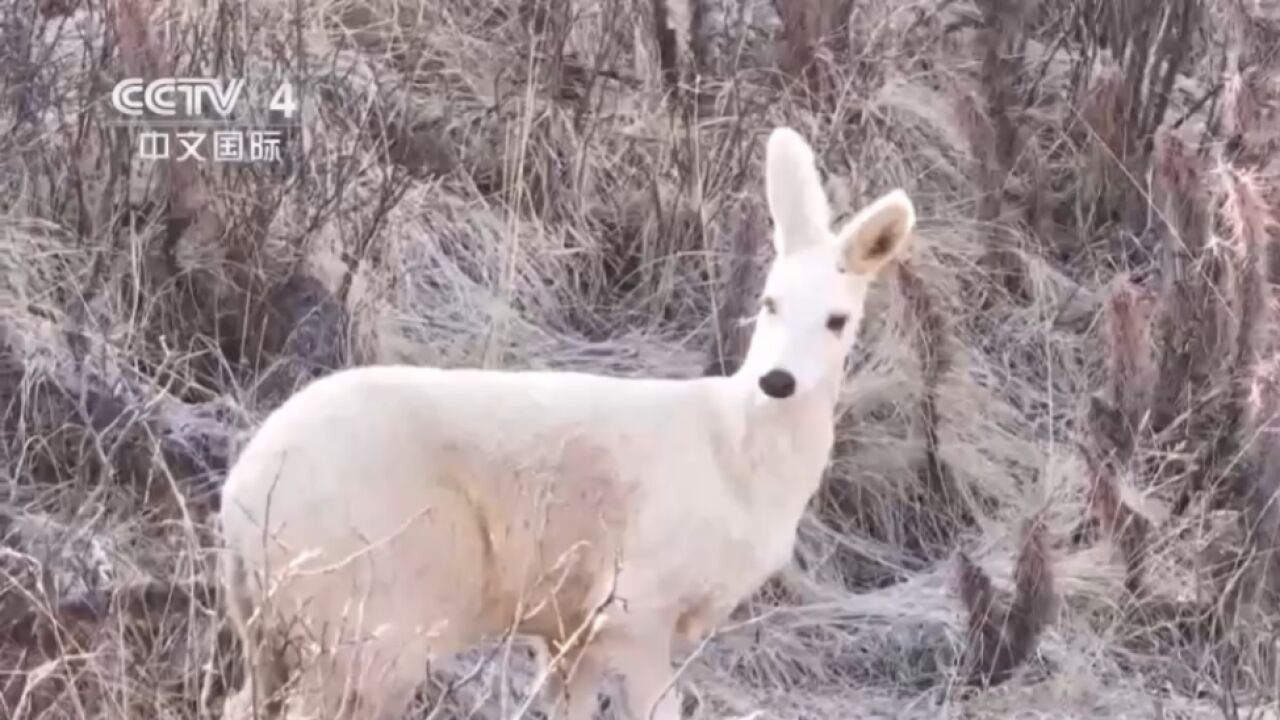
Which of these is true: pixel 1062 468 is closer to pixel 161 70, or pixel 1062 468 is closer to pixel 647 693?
Result: pixel 647 693

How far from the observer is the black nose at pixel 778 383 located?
191 centimetres

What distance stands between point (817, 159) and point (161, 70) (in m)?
0.98

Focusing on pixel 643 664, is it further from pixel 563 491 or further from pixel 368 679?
pixel 368 679

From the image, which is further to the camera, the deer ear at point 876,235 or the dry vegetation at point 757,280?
the dry vegetation at point 757,280

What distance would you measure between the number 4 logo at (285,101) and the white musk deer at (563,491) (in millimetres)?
798

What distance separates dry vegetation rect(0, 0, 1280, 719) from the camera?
8.01 ft

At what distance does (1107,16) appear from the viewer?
3.06 metres

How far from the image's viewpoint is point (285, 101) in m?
2.66

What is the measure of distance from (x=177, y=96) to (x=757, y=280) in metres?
0.85

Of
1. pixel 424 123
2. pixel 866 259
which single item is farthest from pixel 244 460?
pixel 424 123

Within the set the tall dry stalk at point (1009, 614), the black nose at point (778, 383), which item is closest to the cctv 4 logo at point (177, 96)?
the black nose at point (778, 383)

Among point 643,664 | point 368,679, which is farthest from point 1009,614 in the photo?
point 368,679

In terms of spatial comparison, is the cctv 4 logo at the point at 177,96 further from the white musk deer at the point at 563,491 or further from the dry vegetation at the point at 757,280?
the white musk deer at the point at 563,491

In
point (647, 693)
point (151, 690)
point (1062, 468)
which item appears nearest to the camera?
point (151, 690)
